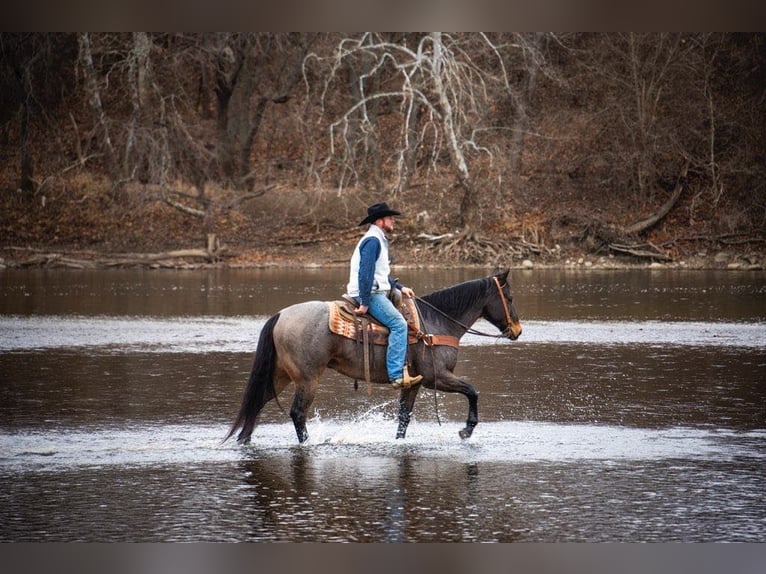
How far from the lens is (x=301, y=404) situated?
1031 cm

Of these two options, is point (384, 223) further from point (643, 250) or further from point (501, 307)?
point (643, 250)

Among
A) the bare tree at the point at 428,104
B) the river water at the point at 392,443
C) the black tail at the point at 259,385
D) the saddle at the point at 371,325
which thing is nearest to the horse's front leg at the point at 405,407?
the river water at the point at 392,443

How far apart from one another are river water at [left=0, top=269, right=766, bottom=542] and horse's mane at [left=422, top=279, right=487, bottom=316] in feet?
2.74

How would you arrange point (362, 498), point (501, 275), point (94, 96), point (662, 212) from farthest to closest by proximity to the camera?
point (662, 212) < point (94, 96) < point (501, 275) < point (362, 498)

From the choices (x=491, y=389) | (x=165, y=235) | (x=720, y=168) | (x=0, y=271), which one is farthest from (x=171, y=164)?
(x=491, y=389)

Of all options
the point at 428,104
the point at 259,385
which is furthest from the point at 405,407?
the point at 428,104

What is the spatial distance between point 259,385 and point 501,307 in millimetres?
2338

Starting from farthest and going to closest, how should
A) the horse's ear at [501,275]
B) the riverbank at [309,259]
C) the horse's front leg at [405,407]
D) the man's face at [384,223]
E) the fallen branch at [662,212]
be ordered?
the fallen branch at [662,212] < the riverbank at [309,259] < the horse's ear at [501,275] < the horse's front leg at [405,407] < the man's face at [384,223]

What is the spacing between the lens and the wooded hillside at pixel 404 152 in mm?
33344

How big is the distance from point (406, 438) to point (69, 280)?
19.3 meters

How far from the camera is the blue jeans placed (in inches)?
409

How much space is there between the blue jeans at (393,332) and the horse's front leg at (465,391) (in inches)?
16.2

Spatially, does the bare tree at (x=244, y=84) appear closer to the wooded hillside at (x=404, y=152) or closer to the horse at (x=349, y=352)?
the wooded hillside at (x=404, y=152)
